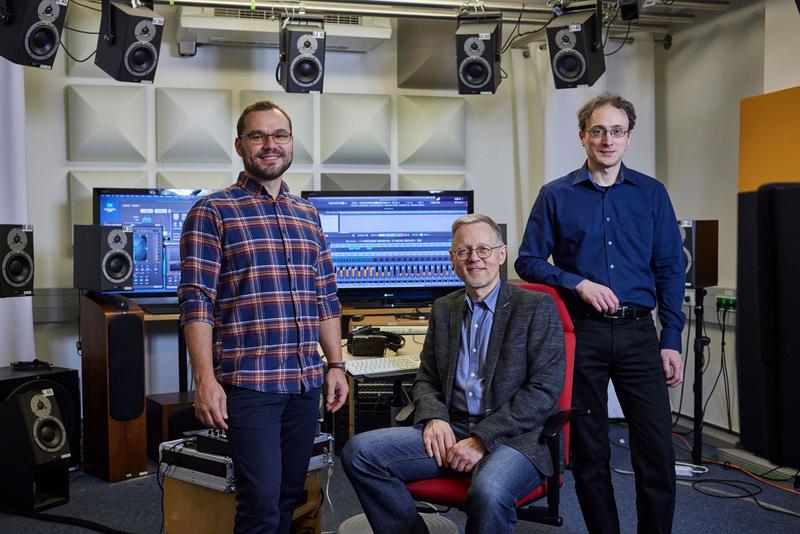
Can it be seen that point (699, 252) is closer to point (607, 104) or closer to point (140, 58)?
point (607, 104)

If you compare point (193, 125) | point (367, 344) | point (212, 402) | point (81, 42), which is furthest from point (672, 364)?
point (81, 42)

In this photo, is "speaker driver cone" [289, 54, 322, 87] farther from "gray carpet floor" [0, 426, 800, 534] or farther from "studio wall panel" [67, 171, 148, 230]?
"gray carpet floor" [0, 426, 800, 534]

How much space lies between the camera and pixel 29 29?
381cm

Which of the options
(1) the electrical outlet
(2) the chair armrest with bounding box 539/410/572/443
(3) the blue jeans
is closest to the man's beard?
(3) the blue jeans

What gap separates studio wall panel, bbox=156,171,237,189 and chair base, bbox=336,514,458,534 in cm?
255

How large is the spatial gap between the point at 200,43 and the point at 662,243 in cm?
339

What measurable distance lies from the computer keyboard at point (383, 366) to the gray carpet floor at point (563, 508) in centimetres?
56

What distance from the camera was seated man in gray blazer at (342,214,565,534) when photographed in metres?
2.40

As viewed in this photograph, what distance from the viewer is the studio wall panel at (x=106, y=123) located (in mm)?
4809

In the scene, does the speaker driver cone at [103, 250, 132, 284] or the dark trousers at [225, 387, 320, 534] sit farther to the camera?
the speaker driver cone at [103, 250, 132, 284]

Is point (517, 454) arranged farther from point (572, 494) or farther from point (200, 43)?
point (200, 43)

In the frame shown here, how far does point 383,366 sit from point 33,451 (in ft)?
5.91

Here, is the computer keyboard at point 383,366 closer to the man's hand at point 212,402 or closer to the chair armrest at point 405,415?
the chair armrest at point 405,415

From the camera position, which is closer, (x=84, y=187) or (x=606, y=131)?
(x=606, y=131)
